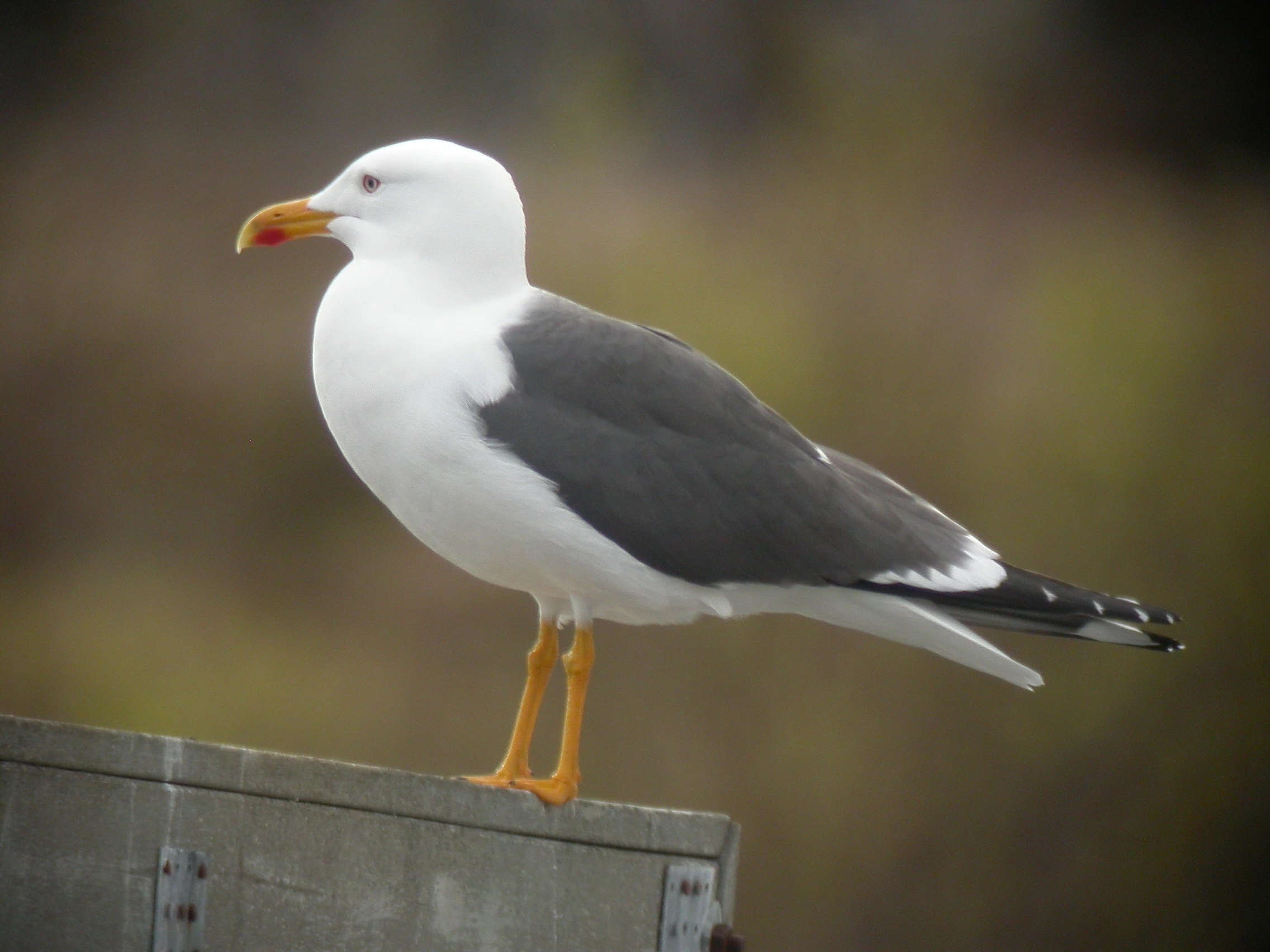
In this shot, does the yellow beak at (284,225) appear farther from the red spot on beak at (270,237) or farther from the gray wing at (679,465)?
the gray wing at (679,465)

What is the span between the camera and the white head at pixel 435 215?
2312 millimetres

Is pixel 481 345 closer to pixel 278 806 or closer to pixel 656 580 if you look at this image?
pixel 656 580

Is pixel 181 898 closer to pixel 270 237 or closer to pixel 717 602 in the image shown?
pixel 717 602

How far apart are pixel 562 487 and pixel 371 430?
0.27 metres

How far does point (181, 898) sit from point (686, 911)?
63 centimetres

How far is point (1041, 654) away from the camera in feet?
20.4

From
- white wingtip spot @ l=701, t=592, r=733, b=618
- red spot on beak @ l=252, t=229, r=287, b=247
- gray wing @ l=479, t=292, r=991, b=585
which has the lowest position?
white wingtip spot @ l=701, t=592, r=733, b=618

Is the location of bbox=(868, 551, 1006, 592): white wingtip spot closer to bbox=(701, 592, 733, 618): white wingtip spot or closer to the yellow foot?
bbox=(701, 592, 733, 618): white wingtip spot

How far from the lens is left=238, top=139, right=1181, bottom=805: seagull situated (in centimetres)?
216

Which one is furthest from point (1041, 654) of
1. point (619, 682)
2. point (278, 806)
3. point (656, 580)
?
point (278, 806)

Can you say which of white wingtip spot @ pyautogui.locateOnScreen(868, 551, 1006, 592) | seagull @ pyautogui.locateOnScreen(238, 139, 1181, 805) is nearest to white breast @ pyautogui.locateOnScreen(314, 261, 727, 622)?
seagull @ pyautogui.locateOnScreen(238, 139, 1181, 805)

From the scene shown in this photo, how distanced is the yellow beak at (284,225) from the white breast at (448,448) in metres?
0.20

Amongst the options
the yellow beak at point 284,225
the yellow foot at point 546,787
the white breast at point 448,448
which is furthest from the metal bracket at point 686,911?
the yellow beak at point 284,225

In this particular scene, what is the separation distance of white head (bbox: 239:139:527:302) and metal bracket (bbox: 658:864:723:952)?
0.88m
